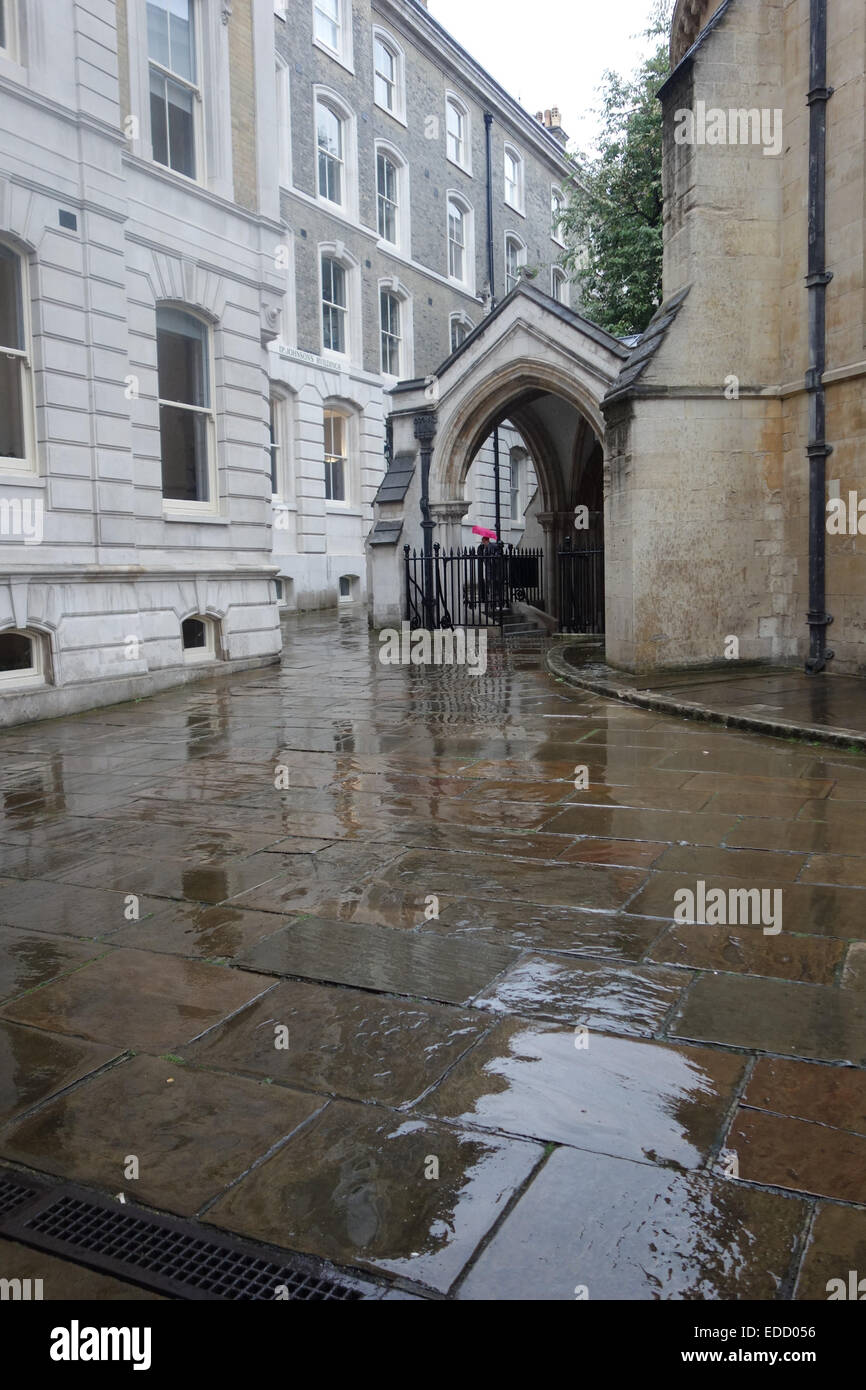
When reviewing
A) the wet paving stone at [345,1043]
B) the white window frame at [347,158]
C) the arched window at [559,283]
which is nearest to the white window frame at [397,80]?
the white window frame at [347,158]

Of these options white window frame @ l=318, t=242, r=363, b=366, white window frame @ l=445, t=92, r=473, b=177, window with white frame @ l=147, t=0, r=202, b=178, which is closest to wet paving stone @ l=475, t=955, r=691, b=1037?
window with white frame @ l=147, t=0, r=202, b=178

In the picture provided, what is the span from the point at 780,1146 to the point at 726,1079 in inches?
12.9

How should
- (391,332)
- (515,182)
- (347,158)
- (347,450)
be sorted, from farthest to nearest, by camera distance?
(515,182), (391,332), (347,450), (347,158)

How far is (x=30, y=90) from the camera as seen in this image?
32.3 feet

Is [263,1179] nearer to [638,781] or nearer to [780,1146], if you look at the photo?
[780,1146]

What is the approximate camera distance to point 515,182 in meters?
36.3

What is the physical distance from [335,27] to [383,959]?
27.8m

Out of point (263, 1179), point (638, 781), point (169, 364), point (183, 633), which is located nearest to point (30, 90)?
point (169, 364)

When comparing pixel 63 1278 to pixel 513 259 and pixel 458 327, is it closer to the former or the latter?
pixel 458 327

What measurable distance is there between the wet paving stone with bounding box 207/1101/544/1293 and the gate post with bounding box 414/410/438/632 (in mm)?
16764

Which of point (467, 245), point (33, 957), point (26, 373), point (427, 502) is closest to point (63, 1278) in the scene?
point (33, 957)

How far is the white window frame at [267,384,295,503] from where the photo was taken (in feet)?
78.3

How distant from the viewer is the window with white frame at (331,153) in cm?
2509

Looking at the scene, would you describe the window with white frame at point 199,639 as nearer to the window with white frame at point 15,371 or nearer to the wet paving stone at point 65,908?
the window with white frame at point 15,371
